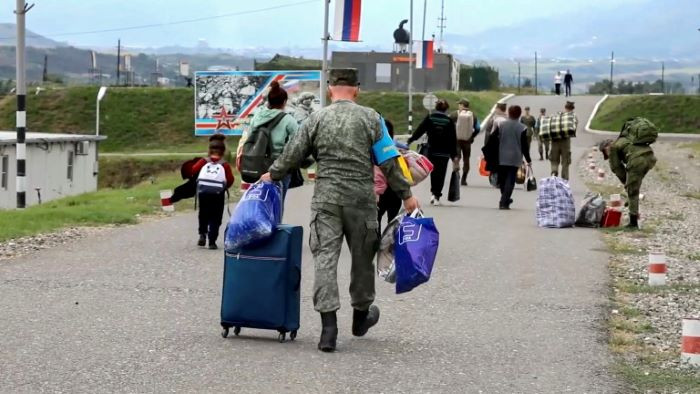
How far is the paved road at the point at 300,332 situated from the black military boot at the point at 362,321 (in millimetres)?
80

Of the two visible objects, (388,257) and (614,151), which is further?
(614,151)

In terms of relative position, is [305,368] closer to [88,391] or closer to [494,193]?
[88,391]

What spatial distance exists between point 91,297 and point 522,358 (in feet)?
13.5

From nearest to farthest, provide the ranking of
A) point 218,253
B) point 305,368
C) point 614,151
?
1. point 305,368
2. point 218,253
3. point 614,151

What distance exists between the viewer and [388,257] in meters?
9.49

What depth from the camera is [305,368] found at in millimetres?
8469

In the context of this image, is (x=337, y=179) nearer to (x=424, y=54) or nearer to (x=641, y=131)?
(x=641, y=131)

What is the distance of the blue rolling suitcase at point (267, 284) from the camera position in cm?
927

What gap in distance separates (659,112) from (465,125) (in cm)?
4716

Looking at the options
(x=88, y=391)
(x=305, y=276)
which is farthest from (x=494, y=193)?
(x=88, y=391)

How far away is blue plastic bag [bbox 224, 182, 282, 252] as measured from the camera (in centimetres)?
918

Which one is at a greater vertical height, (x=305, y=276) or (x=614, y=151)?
(x=614, y=151)

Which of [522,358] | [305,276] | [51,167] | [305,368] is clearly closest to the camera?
[305,368]

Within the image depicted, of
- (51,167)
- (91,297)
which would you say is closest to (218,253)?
(91,297)
